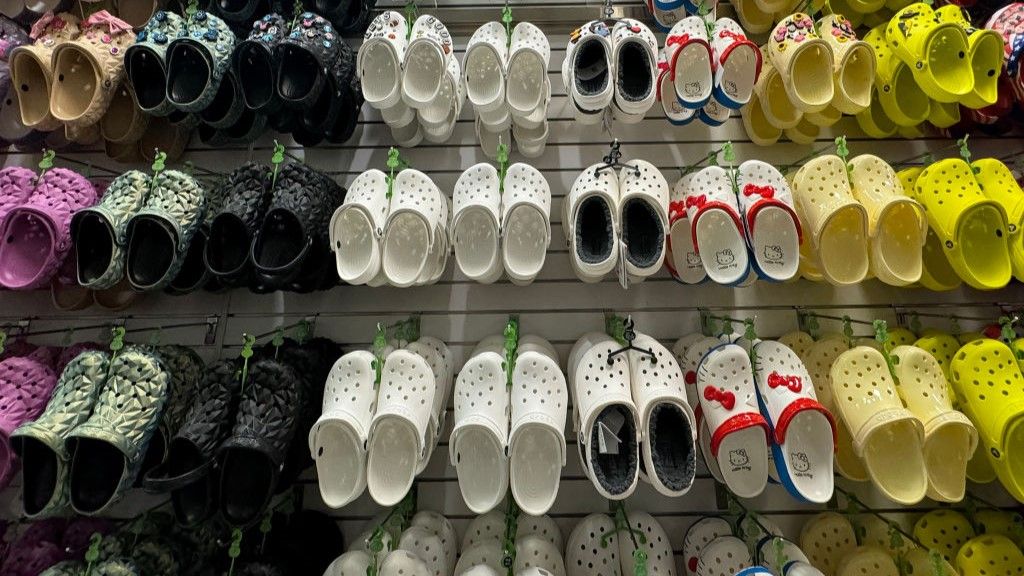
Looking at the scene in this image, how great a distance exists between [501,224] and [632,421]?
85cm

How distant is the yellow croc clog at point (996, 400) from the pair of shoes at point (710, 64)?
1319 mm

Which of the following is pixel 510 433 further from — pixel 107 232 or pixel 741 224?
pixel 107 232

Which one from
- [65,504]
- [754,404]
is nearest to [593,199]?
[754,404]

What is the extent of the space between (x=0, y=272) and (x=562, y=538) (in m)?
2.48

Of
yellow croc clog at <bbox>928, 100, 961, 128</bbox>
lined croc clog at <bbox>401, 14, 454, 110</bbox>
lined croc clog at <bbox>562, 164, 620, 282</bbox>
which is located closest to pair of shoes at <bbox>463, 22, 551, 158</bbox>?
lined croc clog at <bbox>401, 14, 454, 110</bbox>

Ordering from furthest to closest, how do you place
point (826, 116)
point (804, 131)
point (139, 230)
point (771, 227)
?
point (804, 131) < point (826, 116) < point (139, 230) < point (771, 227)

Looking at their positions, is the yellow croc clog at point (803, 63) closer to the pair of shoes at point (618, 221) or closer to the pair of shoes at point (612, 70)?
the pair of shoes at point (612, 70)

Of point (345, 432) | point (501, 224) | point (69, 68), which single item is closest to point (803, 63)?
point (501, 224)

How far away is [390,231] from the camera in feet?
6.48

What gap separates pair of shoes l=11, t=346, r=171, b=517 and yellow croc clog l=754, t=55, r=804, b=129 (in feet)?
8.87

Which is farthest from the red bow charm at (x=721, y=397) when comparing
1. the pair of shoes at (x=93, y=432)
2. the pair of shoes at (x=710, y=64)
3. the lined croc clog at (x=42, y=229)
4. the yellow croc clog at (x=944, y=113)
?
the lined croc clog at (x=42, y=229)

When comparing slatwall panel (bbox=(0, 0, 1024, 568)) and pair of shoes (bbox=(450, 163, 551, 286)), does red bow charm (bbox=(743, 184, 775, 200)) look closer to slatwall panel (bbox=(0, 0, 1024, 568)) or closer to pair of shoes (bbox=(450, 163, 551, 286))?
slatwall panel (bbox=(0, 0, 1024, 568))

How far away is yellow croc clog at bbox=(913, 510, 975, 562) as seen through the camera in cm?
206

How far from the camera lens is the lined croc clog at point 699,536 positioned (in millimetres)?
1998
